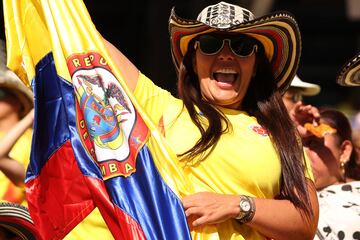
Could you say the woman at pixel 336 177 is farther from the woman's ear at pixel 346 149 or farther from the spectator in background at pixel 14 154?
the spectator in background at pixel 14 154

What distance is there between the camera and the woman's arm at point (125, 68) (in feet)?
15.0

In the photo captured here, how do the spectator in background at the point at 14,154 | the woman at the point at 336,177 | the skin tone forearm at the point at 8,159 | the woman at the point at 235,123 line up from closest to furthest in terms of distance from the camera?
1. the woman at the point at 235,123
2. the spectator in background at the point at 14,154
3. the woman at the point at 336,177
4. the skin tone forearm at the point at 8,159

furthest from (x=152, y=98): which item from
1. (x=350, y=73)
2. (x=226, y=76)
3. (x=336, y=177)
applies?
(x=336, y=177)

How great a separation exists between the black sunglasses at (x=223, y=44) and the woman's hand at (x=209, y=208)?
66 centimetres

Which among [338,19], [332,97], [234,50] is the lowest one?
[332,97]

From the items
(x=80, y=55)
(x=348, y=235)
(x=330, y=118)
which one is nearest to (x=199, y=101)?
(x=80, y=55)

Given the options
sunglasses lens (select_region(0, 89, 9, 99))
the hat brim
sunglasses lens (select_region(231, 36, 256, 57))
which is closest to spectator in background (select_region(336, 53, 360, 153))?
sunglasses lens (select_region(231, 36, 256, 57))

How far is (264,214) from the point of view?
14.1ft

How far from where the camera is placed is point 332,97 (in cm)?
1856

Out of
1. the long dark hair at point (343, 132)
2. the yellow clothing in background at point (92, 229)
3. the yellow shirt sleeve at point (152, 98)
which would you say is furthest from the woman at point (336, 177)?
the yellow clothing in background at point (92, 229)

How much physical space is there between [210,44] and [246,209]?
0.76 meters

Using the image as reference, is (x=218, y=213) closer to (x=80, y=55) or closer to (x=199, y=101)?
(x=199, y=101)

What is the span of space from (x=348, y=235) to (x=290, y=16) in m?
1.27

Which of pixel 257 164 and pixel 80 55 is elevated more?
pixel 80 55
